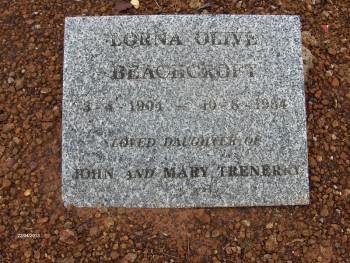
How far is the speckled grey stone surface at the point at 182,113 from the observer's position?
2771 mm

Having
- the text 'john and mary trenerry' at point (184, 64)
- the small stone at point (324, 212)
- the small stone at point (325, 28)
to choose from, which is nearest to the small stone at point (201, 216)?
the small stone at point (324, 212)

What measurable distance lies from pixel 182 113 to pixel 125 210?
735 millimetres

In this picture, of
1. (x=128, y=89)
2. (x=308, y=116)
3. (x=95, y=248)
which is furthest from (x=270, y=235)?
(x=128, y=89)

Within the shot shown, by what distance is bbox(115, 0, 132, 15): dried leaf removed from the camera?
3160mm

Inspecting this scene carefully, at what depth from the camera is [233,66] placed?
2.90 metres

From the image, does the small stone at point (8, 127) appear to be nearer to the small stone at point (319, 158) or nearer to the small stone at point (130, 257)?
the small stone at point (130, 257)

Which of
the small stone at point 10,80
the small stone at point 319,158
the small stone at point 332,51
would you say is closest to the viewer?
the small stone at point 319,158

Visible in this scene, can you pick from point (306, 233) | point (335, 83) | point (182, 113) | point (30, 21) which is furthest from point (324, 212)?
point (30, 21)

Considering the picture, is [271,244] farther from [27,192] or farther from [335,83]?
[27,192]

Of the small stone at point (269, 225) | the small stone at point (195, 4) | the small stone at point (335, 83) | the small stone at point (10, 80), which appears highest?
the small stone at point (195, 4)

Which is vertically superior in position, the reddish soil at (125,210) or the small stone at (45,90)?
the small stone at (45,90)

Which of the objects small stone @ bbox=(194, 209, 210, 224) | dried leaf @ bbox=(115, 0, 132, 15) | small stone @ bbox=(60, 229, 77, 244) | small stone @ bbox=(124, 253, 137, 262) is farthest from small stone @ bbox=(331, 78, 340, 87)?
small stone @ bbox=(60, 229, 77, 244)

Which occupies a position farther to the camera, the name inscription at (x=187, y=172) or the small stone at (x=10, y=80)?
the small stone at (x=10, y=80)

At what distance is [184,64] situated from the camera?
9.50ft
